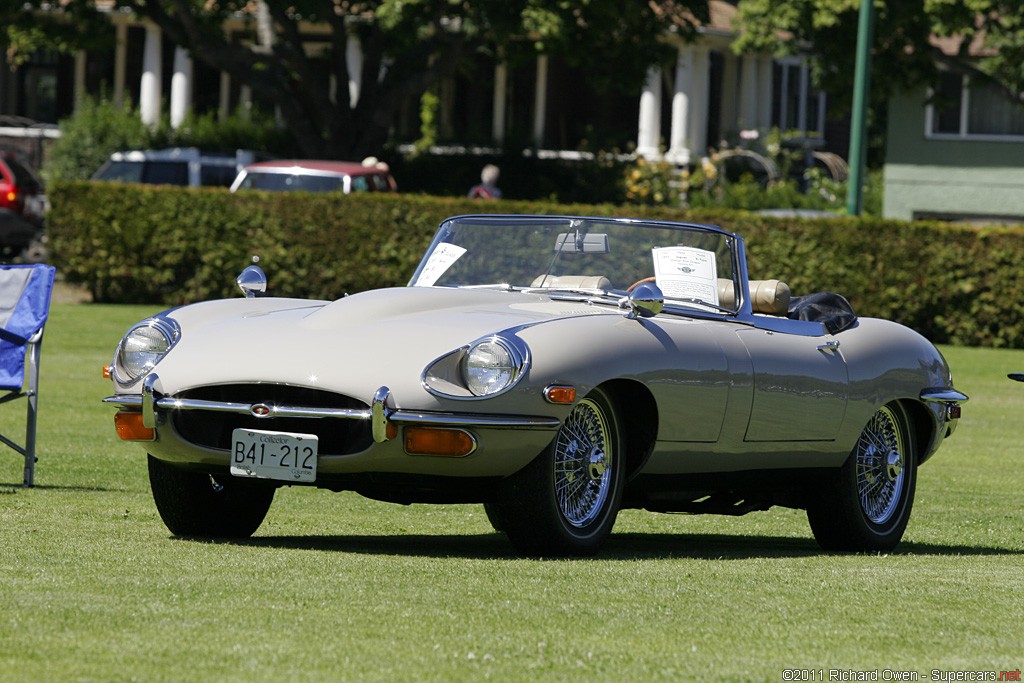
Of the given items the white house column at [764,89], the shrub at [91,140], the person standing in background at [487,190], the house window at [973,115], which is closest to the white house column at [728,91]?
the white house column at [764,89]

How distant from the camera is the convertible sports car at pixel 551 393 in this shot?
685 centimetres

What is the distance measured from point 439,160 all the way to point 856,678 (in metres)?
36.2

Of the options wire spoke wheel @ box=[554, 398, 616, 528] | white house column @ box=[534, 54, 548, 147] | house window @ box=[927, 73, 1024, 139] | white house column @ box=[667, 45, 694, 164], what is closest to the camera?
wire spoke wheel @ box=[554, 398, 616, 528]

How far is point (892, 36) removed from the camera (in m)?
32.4

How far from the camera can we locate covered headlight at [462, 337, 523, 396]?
684cm

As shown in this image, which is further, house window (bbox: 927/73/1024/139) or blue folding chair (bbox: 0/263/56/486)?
house window (bbox: 927/73/1024/139)

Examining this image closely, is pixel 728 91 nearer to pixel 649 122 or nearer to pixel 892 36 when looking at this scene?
pixel 649 122

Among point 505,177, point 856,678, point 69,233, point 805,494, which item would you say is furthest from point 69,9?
point 856,678

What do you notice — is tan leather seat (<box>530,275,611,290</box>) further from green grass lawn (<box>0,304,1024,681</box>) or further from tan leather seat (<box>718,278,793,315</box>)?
green grass lawn (<box>0,304,1024,681</box>)

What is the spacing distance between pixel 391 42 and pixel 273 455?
93.8ft

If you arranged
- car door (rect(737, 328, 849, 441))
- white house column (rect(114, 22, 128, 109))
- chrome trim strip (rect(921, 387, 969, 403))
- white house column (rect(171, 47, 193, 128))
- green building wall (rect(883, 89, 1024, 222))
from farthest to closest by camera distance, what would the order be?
white house column (rect(114, 22, 128, 109))
white house column (rect(171, 47, 193, 128))
green building wall (rect(883, 89, 1024, 222))
chrome trim strip (rect(921, 387, 969, 403))
car door (rect(737, 328, 849, 441))

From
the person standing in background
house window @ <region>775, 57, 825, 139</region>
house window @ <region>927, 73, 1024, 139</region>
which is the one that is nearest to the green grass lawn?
the person standing in background

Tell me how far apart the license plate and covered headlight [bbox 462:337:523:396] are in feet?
1.97

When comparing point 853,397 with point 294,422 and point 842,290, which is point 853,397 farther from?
point 842,290
